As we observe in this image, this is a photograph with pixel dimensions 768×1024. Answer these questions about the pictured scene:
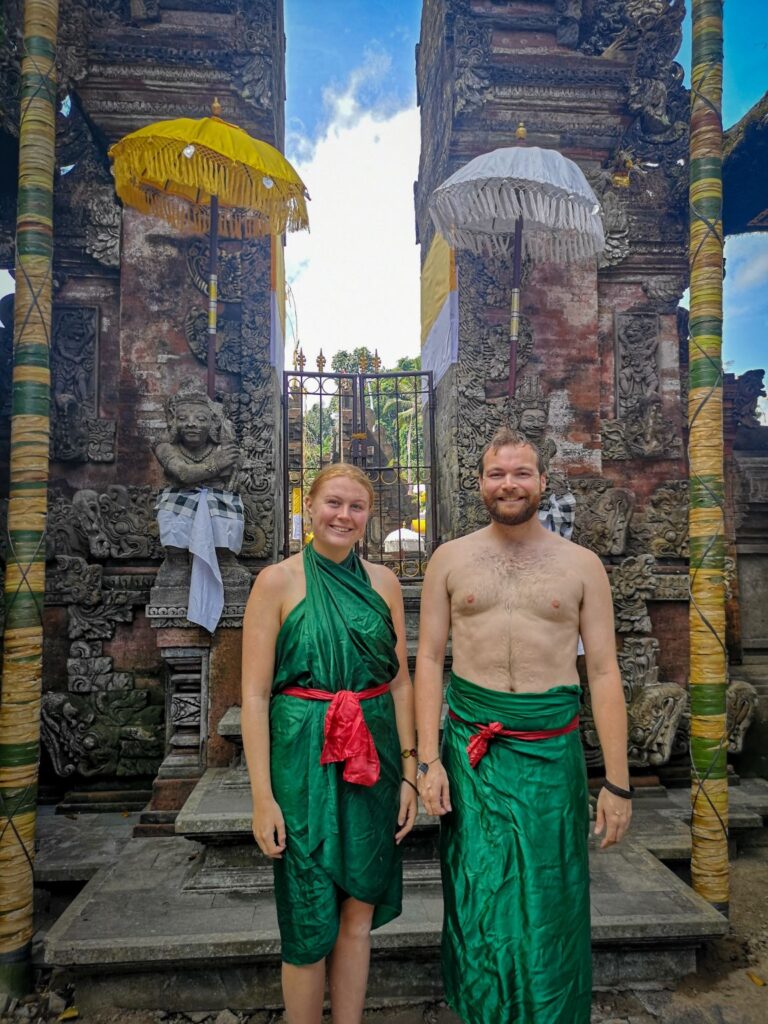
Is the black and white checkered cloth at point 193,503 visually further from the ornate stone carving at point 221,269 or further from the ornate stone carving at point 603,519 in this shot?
the ornate stone carving at point 603,519

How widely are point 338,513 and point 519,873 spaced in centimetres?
133

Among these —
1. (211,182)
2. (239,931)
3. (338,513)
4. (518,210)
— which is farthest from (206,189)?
(239,931)

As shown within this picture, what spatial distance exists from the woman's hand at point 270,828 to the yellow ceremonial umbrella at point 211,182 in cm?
402

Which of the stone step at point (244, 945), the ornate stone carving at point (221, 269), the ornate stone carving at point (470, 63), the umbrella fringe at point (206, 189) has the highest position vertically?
the ornate stone carving at point (470, 63)

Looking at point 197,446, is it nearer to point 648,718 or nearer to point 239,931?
point 239,931

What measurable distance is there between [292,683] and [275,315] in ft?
15.9

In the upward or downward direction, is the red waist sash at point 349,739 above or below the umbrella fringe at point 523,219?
below

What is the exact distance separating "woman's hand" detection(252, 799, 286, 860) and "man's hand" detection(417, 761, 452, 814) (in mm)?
491

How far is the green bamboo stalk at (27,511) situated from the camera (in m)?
3.02

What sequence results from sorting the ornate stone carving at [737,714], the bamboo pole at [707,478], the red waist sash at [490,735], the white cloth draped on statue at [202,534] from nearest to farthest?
the red waist sash at [490,735], the bamboo pole at [707,478], the white cloth draped on statue at [202,534], the ornate stone carving at [737,714]

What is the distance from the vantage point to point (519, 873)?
7.04 ft

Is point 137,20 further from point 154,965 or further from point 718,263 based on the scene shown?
point 154,965

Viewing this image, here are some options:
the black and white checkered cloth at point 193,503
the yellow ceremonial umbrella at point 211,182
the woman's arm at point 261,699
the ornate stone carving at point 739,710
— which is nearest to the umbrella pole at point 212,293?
the yellow ceremonial umbrella at point 211,182

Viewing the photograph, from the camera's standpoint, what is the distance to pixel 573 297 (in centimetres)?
616
